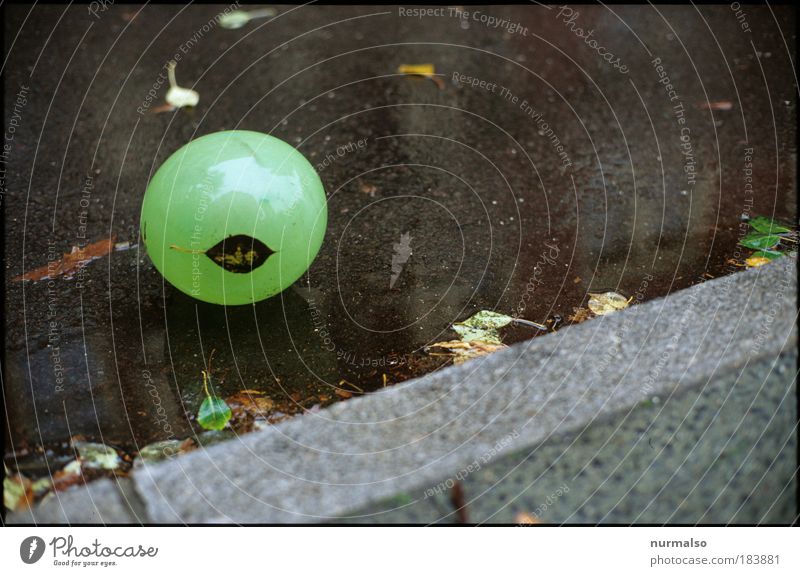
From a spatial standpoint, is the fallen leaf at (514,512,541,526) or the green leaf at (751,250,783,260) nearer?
the fallen leaf at (514,512,541,526)

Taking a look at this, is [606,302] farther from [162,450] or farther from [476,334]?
[162,450]

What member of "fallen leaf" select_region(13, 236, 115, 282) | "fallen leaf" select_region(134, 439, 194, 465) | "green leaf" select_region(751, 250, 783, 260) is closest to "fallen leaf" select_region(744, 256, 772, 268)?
"green leaf" select_region(751, 250, 783, 260)

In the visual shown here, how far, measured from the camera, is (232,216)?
7.04 ft

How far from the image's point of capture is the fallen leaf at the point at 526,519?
1.88 metres

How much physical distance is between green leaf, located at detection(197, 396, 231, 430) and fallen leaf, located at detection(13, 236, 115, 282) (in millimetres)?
851

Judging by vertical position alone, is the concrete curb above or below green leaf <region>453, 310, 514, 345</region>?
below

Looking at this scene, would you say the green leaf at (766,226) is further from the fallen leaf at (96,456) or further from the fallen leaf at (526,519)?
the fallen leaf at (96,456)

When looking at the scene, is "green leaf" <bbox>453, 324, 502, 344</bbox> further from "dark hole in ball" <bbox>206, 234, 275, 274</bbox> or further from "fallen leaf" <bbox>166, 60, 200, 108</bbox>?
"fallen leaf" <bbox>166, 60, 200, 108</bbox>

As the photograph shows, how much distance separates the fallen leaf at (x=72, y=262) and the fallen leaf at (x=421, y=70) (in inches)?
67.0

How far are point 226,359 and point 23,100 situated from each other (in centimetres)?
210

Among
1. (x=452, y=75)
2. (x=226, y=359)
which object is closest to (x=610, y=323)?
(x=226, y=359)

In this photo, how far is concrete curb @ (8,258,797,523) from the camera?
73.5 inches

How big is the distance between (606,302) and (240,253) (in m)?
1.18
